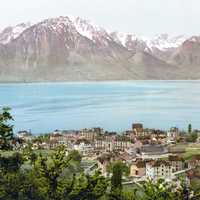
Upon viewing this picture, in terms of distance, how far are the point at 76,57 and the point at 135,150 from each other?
10345cm

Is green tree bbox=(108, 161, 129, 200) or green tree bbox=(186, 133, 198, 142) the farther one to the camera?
green tree bbox=(186, 133, 198, 142)

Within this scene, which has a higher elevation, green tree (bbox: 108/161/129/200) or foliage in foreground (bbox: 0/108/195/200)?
foliage in foreground (bbox: 0/108/195/200)

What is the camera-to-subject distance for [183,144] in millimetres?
20922

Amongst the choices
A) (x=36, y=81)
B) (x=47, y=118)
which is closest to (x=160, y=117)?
(x=47, y=118)

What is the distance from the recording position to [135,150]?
18.9 meters

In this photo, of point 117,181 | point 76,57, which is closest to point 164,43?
point 76,57

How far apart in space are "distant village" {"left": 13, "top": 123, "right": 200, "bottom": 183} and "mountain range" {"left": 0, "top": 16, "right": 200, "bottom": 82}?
286 ft

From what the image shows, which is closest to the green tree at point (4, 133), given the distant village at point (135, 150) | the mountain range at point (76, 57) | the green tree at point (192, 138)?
the distant village at point (135, 150)

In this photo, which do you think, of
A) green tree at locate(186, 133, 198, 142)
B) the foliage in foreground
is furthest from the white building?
the foliage in foreground

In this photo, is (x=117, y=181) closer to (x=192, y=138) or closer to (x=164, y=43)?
(x=192, y=138)

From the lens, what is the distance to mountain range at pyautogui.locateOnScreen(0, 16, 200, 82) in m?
114

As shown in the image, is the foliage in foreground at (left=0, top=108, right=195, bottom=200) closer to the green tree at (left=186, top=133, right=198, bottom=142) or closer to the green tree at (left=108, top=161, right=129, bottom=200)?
the green tree at (left=108, top=161, right=129, bottom=200)

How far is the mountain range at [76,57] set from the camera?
373ft

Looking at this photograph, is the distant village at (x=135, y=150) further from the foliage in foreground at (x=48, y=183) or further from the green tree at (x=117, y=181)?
the foliage in foreground at (x=48, y=183)
